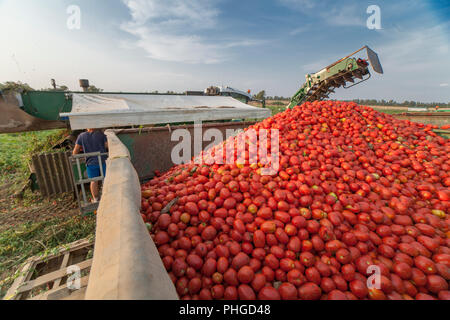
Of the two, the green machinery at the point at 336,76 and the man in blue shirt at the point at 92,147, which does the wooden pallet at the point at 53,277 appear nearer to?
the man in blue shirt at the point at 92,147

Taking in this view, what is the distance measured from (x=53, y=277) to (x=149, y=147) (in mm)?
2702

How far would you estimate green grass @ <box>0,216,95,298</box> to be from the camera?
3.05 metres

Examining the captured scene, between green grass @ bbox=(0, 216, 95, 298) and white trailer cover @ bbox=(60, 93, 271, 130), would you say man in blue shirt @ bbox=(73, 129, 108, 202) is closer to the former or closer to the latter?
white trailer cover @ bbox=(60, 93, 271, 130)

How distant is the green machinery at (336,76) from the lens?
259 inches

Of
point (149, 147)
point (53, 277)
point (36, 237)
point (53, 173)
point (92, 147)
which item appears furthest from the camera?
point (53, 173)

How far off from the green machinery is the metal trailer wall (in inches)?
262

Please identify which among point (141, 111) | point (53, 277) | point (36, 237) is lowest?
point (36, 237)

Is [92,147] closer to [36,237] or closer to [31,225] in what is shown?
[36,237]

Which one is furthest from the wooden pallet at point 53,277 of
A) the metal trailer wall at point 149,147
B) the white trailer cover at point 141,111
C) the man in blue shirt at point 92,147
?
the white trailer cover at point 141,111

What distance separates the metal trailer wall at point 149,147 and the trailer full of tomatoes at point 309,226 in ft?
5.84

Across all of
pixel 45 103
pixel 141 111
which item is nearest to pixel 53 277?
pixel 141 111

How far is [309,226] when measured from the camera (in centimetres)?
176

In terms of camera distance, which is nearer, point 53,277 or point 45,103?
point 53,277
